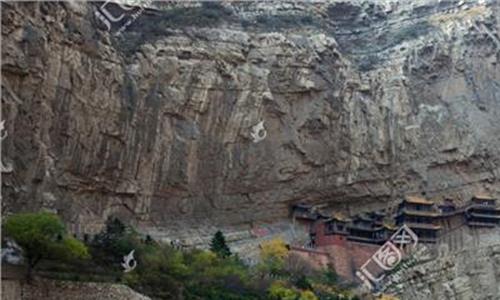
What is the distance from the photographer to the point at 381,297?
2659 cm

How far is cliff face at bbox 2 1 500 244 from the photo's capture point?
24000 mm

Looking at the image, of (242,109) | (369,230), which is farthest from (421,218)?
(242,109)

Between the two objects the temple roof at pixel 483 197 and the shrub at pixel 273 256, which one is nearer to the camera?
the shrub at pixel 273 256

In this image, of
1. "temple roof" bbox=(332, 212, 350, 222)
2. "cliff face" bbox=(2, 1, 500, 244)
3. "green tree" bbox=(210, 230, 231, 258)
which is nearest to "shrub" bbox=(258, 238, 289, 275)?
"green tree" bbox=(210, 230, 231, 258)

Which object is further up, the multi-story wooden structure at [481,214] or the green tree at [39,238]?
the multi-story wooden structure at [481,214]

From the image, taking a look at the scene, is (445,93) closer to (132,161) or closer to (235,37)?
(235,37)

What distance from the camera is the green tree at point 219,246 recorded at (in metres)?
25.4

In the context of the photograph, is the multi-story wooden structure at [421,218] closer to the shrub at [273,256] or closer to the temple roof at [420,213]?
the temple roof at [420,213]

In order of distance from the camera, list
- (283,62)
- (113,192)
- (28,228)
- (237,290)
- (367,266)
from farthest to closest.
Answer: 1. (283,62)
2. (367,266)
3. (113,192)
4. (237,290)
5. (28,228)

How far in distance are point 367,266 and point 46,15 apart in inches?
446

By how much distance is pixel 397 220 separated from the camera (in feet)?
99.2

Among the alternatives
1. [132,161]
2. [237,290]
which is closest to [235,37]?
[132,161]

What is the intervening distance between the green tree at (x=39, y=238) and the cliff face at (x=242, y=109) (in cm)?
276

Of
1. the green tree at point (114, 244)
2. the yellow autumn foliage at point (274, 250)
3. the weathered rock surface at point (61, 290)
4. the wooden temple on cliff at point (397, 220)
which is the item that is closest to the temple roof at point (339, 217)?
the wooden temple on cliff at point (397, 220)
